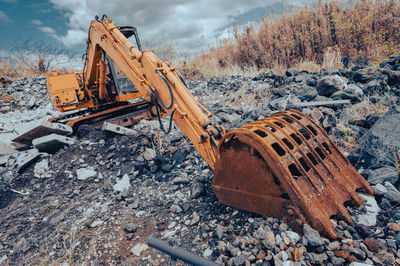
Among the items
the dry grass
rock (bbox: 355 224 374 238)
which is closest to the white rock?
rock (bbox: 355 224 374 238)

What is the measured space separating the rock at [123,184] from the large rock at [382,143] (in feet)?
10.6

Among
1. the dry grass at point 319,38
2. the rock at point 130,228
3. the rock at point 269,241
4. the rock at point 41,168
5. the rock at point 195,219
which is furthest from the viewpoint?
the dry grass at point 319,38

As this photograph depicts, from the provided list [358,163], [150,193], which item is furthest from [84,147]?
[358,163]

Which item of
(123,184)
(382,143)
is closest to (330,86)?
(382,143)

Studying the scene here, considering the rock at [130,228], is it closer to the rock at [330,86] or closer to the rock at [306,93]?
the rock at [306,93]

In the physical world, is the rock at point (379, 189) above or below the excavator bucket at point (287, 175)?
below

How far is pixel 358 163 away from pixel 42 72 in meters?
18.9

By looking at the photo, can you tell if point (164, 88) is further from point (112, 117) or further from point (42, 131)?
point (112, 117)

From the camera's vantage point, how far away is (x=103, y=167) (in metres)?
4.16

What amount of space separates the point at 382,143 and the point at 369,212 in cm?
109

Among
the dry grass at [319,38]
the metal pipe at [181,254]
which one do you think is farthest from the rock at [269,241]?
the dry grass at [319,38]

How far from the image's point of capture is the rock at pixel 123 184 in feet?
11.5

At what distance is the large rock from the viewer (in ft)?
8.31

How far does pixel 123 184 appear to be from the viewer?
3.58 m
